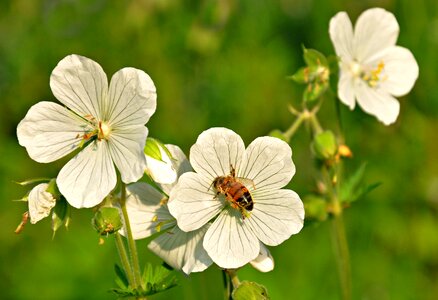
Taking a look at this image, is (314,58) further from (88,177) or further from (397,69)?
(88,177)

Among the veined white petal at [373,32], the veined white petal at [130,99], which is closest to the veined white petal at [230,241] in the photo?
Result: the veined white petal at [130,99]

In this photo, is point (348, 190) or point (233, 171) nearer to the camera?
point (233, 171)

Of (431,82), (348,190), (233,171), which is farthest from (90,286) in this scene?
(431,82)

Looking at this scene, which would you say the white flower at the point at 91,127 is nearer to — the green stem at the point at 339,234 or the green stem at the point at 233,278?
the green stem at the point at 233,278

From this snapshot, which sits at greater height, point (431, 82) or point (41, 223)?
point (431, 82)

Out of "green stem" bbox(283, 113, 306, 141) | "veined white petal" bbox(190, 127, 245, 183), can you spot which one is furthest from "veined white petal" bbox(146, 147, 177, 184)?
"green stem" bbox(283, 113, 306, 141)

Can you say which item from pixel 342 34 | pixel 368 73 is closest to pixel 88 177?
pixel 342 34

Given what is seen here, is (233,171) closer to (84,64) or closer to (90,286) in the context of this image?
(84,64)
